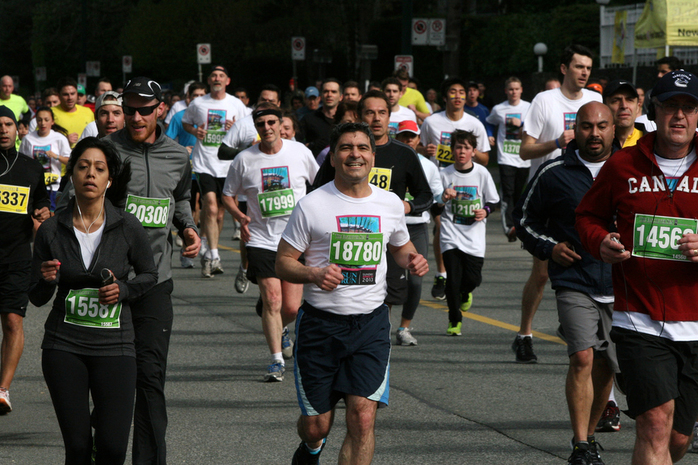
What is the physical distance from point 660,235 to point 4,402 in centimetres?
424

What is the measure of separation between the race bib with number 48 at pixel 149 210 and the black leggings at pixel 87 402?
1.07 metres

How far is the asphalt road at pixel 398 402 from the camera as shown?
235 inches

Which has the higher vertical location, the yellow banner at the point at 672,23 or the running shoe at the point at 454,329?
the yellow banner at the point at 672,23

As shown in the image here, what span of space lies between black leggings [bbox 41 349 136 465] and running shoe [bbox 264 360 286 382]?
9.98ft

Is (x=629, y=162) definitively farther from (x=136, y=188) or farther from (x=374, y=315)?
(x=136, y=188)

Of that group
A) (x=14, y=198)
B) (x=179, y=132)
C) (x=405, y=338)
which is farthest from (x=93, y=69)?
(x=14, y=198)

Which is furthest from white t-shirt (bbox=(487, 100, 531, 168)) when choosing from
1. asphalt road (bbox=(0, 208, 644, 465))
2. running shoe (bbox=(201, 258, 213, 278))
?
asphalt road (bbox=(0, 208, 644, 465))

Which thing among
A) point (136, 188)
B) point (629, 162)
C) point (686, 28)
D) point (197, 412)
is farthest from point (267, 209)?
point (686, 28)

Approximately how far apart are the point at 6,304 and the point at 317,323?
2.72 metres

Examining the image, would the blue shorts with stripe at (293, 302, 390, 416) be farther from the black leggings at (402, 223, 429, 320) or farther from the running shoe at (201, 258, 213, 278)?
the running shoe at (201, 258, 213, 278)

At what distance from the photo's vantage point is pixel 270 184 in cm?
833

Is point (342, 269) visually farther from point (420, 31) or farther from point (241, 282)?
point (420, 31)

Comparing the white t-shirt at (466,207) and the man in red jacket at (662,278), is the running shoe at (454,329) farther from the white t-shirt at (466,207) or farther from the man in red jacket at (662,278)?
the man in red jacket at (662,278)

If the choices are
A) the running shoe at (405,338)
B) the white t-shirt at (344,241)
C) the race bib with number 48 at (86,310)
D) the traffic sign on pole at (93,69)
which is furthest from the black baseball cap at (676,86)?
the traffic sign on pole at (93,69)
